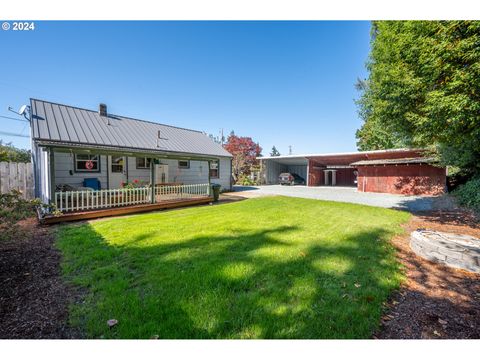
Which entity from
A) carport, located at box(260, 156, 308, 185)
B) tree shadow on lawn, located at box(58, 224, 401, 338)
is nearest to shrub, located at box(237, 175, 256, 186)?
carport, located at box(260, 156, 308, 185)

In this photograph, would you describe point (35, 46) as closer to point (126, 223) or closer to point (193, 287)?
point (126, 223)

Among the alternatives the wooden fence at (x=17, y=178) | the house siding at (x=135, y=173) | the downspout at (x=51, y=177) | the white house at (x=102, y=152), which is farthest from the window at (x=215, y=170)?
the downspout at (x=51, y=177)

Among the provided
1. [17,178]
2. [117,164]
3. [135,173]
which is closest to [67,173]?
[17,178]

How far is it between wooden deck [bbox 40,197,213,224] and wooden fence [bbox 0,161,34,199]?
4.09 metres

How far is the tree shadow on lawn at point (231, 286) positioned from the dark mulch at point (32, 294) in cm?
15

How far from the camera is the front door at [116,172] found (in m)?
11.2

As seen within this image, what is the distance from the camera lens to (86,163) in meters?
10.4

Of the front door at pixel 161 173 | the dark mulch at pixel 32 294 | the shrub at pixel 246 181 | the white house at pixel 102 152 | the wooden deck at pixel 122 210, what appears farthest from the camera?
the shrub at pixel 246 181

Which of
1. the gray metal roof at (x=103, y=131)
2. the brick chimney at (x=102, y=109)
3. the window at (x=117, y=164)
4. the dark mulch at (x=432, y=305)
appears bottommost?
the dark mulch at (x=432, y=305)

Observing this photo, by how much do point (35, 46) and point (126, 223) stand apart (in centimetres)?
579

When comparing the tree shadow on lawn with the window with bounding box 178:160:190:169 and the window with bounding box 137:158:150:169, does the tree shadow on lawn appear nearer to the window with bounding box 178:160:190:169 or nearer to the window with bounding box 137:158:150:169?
the window with bounding box 137:158:150:169

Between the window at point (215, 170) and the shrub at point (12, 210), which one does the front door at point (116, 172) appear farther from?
the shrub at point (12, 210)
